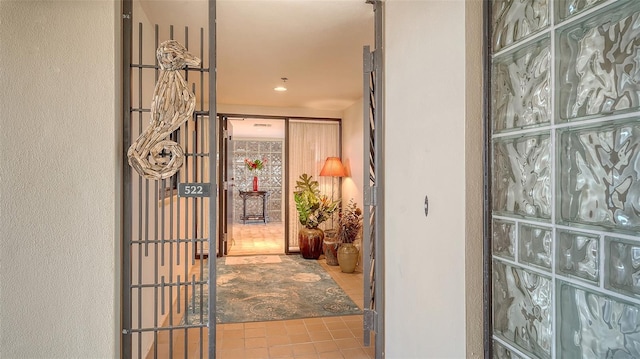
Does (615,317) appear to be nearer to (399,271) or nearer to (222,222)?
(399,271)

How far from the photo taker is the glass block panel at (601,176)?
80 cm

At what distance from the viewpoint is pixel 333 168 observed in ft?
17.3

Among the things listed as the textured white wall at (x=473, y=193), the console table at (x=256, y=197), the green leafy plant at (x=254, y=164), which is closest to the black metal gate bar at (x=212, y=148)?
the textured white wall at (x=473, y=193)

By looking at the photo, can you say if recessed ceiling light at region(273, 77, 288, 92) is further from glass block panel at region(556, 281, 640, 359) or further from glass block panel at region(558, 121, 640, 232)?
glass block panel at region(556, 281, 640, 359)

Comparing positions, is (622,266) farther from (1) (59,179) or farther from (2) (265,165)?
(2) (265,165)

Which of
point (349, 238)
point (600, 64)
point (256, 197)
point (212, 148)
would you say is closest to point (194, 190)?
point (212, 148)

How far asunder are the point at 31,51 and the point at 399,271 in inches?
76.4

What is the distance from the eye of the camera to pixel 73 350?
4.95 ft

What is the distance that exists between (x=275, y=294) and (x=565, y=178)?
318cm

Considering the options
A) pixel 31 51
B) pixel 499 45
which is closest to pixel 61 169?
pixel 31 51

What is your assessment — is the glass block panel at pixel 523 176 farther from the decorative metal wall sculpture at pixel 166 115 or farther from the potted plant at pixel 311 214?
the potted plant at pixel 311 214

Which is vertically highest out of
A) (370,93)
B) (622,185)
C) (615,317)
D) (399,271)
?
(370,93)

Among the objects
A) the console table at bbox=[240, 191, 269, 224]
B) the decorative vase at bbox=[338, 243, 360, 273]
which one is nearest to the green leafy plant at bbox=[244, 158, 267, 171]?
the console table at bbox=[240, 191, 269, 224]

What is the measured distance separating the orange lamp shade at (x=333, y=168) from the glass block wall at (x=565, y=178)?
4.04m
